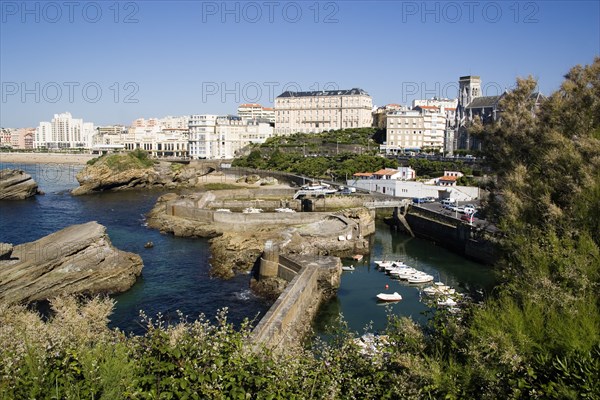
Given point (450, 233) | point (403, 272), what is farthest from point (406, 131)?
point (403, 272)

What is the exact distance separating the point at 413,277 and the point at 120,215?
108ft

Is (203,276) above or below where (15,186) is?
below

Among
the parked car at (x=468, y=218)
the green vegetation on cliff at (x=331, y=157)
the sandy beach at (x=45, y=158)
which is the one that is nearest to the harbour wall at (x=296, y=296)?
the parked car at (x=468, y=218)

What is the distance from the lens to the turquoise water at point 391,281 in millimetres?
22500

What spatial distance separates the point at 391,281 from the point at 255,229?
43.9 ft

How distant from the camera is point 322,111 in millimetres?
124812

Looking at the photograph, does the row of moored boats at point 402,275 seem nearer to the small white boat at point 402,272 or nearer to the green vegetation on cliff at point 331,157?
the small white boat at point 402,272

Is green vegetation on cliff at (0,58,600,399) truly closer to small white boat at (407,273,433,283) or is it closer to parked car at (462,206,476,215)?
small white boat at (407,273,433,283)

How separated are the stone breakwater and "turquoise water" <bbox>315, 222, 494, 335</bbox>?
1.96 meters

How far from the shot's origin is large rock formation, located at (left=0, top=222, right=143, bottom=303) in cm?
2230

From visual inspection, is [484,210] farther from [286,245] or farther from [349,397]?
[286,245]

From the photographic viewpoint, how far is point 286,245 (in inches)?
1201

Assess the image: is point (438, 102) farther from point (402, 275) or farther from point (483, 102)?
point (402, 275)

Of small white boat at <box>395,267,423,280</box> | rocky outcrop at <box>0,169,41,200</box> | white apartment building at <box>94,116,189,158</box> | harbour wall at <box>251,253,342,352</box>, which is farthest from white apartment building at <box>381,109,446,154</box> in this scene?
harbour wall at <box>251,253,342,352</box>
